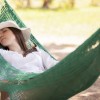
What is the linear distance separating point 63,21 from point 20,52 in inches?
341

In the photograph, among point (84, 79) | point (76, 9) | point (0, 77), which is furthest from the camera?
point (76, 9)

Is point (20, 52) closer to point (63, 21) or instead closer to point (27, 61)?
point (27, 61)

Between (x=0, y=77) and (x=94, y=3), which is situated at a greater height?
A: (x=0, y=77)

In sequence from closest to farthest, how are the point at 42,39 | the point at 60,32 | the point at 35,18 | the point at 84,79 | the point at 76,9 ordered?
the point at 84,79, the point at 42,39, the point at 60,32, the point at 35,18, the point at 76,9

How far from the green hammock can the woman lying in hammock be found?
244 millimetres

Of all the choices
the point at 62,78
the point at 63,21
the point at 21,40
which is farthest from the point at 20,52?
the point at 63,21

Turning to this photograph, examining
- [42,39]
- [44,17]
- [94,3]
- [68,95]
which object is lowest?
[94,3]

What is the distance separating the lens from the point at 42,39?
9.93m

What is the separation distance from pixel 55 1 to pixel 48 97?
44.1 feet

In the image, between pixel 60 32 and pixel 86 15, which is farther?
pixel 86 15

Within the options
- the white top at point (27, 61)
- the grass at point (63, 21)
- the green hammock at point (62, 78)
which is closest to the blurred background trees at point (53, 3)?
the grass at point (63, 21)

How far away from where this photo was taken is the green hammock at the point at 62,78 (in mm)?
3453

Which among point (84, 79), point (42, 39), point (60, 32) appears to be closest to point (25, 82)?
point (84, 79)

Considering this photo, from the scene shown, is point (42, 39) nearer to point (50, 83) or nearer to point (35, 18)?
point (35, 18)
